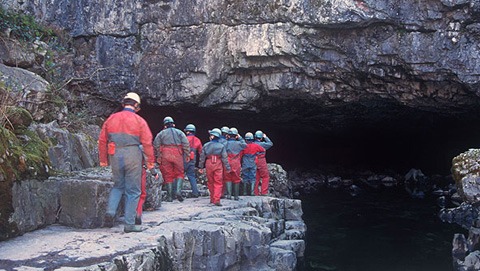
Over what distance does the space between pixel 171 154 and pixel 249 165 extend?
2.54 metres

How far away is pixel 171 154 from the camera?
9.64 m

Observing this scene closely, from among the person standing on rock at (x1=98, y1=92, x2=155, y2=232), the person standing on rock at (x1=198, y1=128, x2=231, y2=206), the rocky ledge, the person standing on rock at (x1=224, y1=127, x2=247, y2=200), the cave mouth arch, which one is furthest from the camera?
the cave mouth arch

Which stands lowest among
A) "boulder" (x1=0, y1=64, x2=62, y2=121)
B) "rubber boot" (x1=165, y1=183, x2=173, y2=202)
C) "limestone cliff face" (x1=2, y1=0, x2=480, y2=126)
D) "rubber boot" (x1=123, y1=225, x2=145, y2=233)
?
"rubber boot" (x1=123, y1=225, x2=145, y2=233)

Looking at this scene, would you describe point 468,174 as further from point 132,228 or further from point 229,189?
point 132,228

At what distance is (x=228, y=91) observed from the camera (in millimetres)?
16047

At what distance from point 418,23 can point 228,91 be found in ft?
20.1

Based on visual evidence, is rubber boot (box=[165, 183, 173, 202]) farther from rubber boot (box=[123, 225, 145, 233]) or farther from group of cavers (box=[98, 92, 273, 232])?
rubber boot (box=[123, 225, 145, 233])

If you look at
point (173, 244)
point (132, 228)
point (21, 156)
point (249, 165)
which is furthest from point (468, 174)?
point (21, 156)

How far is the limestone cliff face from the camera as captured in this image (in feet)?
45.5

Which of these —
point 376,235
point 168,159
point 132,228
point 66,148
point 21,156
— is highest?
point 66,148

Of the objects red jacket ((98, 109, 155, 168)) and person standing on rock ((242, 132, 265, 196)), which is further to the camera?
person standing on rock ((242, 132, 265, 196))

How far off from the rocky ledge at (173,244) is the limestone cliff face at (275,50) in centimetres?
672

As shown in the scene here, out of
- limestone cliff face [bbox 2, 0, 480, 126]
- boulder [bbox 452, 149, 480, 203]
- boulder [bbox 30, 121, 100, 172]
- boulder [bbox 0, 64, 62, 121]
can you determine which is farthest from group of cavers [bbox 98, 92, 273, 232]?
boulder [bbox 452, 149, 480, 203]

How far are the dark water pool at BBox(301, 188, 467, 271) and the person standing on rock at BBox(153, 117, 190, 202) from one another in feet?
10.0
